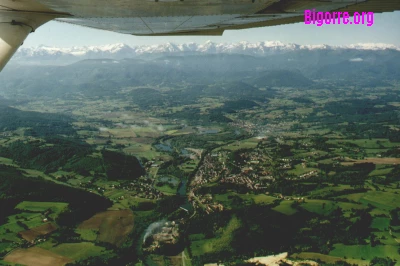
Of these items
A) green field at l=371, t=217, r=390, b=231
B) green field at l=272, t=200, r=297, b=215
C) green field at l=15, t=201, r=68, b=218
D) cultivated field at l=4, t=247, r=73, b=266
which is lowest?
cultivated field at l=4, t=247, r=73, b=266

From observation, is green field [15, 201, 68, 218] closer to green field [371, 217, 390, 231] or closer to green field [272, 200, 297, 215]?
green field [272, 200, 297, 215]

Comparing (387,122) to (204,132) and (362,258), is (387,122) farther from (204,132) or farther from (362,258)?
(362,258)

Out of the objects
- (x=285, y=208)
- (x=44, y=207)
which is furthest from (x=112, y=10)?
(x=44, y=207)

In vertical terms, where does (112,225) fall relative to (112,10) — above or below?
below

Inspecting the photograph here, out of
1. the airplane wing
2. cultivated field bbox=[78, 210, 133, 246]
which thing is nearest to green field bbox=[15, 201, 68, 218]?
cultivated field bbox=[78, 210, 133, 246]

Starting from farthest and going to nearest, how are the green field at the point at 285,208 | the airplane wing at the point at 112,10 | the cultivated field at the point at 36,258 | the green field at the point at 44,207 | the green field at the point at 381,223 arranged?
the green field at the point at 44,207
the green field at the point at 285,208
the green field at the point at 381,223
the cultivated field at the point at 36,258
the airplane wing at the point at 112,10

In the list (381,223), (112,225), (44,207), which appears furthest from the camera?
(44,207)

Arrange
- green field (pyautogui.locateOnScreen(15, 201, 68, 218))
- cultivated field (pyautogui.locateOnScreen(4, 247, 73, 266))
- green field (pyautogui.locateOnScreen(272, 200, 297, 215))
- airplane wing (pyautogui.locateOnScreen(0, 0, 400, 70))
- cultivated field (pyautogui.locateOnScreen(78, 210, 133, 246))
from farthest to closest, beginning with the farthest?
green field (pyautogui.locateOnScreen(15, 201, 68, 218))
green field (pyautogui.locateOnScreen(272, 200, 297, 215))
cultivated field (pyautogui.locateOnScreen(78, 210, 133, 246))
cultivated field (pyautogui.locateOnScreen(4, 247, 73, 266))
airplane wing (pyautogui.locateOnScreen(0, 0, 400, 70))

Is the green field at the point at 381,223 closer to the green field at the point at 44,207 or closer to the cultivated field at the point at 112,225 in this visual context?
the cultivated field at the point at 112,225

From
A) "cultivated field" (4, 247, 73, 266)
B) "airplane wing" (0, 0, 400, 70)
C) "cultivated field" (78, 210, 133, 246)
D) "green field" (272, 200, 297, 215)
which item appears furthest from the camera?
"green field" (272, 200, 297, 215)

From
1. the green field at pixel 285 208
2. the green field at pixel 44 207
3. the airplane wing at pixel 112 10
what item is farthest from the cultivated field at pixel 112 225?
the airplane wing at pixel 112 10

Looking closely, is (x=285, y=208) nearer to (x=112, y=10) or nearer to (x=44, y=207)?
(x=44, y=207)
